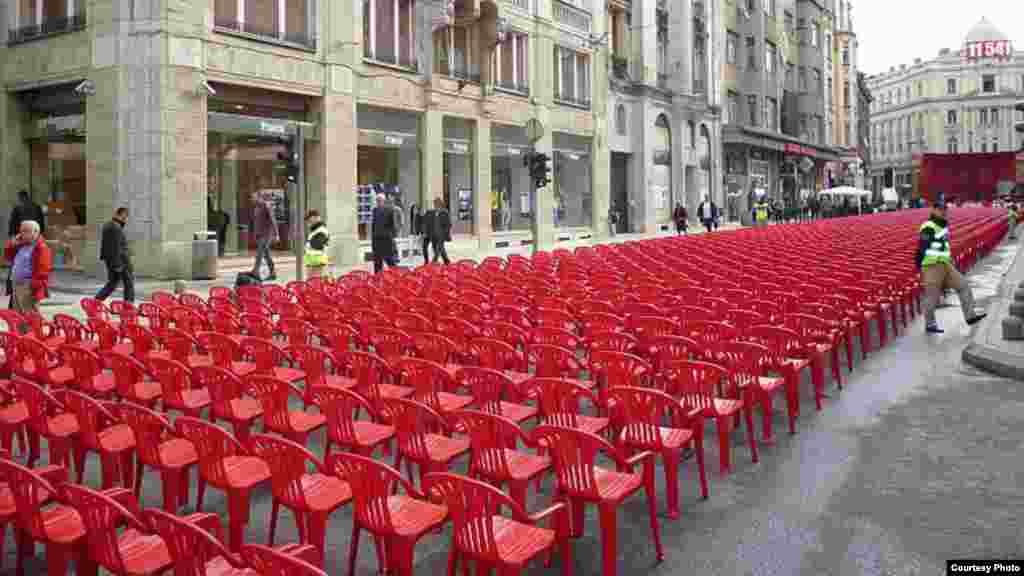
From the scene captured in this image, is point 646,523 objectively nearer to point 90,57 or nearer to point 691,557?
point 691,557

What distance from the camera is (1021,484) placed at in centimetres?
609

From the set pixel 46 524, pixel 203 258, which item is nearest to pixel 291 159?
pixel 203 258

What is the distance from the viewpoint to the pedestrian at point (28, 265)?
471 inches

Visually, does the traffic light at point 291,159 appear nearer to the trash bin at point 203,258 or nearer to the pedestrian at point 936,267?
the trash bin at point 203,258

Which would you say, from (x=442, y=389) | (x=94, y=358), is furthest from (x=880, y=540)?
(x=94, y=358)

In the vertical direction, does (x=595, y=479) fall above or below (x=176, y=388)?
below

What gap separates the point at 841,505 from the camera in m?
5.66

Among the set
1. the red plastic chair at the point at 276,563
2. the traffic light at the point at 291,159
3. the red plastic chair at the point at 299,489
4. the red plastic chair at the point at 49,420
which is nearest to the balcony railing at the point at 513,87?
the traffic light at the point at 291,159

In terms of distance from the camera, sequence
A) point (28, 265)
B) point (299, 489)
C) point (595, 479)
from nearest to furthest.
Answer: point (299, 489)
point (595, 479)
point (28, 265)

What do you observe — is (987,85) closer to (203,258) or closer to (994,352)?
(203,258)

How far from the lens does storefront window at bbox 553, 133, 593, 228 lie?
3697cm

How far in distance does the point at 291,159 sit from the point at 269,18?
779 cm

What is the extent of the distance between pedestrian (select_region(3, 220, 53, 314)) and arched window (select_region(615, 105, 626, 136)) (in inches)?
1309

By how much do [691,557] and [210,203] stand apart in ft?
65.8
